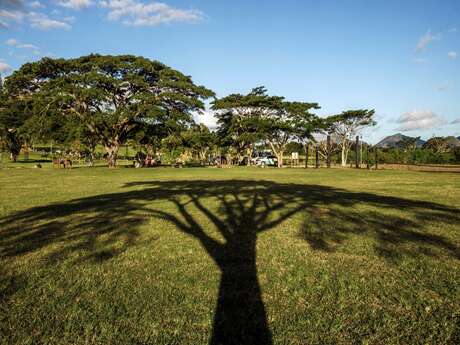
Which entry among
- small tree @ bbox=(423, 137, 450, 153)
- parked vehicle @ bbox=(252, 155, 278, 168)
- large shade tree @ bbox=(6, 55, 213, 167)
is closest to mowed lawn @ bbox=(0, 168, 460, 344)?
large shade tree @ bbox=(6, 55, 213, 167)

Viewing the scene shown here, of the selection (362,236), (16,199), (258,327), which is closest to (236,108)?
(16,199)

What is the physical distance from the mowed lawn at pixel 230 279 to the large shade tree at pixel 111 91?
104 feet

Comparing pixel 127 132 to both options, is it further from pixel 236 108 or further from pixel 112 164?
pixel 236 108

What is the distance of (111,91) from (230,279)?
4005 cm

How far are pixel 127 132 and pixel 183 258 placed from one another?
40.4 metres

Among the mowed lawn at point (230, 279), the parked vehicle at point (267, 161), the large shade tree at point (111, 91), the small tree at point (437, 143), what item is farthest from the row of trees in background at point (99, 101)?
the small tree at point (437, 143)

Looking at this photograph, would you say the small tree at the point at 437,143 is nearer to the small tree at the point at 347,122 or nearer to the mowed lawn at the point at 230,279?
the small tree at the point at 347,122

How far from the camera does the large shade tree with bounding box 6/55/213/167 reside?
37.2 metres

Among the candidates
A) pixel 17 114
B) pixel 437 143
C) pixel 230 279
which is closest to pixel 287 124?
pixel 17 114

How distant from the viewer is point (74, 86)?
37031 mm

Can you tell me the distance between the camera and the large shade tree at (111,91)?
1464 inches

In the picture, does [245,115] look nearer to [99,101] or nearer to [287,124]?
[287,124]

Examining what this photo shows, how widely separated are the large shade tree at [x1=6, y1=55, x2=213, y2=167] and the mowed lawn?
31.7m

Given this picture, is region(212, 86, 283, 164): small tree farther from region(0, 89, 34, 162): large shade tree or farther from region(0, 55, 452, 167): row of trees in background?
region(0, 89, 34, 162): large shade tree
